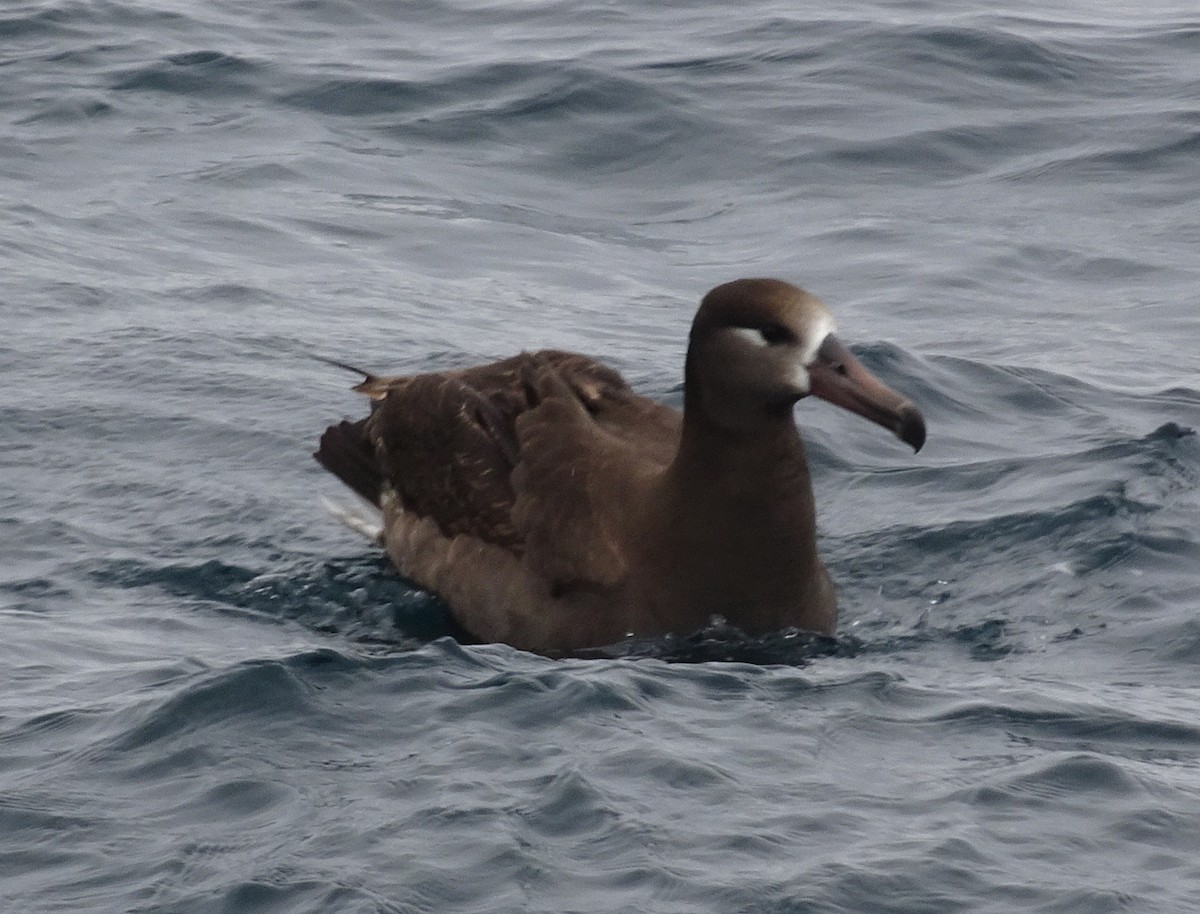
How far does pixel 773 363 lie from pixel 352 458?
2.66 meters

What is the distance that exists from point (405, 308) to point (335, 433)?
2.74 metres

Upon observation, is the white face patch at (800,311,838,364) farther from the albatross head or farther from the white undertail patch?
the white undertail patch

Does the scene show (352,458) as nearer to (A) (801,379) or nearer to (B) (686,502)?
(B) (686,502)

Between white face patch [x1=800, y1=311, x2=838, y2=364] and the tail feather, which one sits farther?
the tail feather

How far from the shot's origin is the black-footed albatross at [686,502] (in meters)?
8.09

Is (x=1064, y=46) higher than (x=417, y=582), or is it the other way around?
(x=1064, y=46)

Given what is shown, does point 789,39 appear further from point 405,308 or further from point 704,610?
point 704,610

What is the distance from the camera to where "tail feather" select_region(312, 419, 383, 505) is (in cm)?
995

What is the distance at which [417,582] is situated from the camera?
9.35 m

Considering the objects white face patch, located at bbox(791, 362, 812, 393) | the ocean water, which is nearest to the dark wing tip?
white face patch, located at bbox(791, 362, 812, 393)

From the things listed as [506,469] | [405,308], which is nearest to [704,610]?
[506,469]

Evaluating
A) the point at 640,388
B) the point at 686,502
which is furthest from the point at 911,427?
the point at 640,388

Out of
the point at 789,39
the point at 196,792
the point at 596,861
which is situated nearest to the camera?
the point at 596,861

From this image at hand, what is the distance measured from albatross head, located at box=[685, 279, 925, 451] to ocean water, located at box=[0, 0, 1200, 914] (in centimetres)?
90
